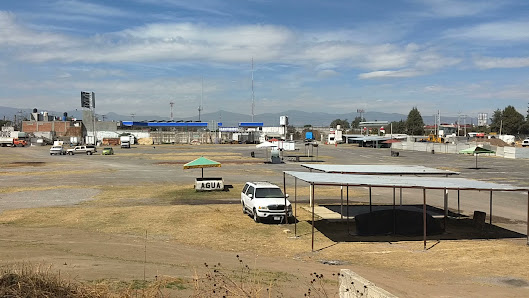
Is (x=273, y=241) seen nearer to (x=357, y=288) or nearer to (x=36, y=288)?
(x=357, y=288)

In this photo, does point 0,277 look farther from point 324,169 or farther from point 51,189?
point 51,189

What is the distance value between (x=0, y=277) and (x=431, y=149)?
3942 inches

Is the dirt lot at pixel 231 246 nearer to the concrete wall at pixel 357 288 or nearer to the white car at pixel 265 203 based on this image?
the white car at pixel 265 203

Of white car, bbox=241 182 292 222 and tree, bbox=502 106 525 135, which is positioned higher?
tree, bbox=502 106 525 135

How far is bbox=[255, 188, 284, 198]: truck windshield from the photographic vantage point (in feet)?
82.0

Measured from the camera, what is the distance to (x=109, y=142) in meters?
140

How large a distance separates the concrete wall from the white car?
46.3 feet

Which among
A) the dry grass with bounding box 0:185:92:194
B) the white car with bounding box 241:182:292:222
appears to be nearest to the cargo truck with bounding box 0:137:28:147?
the dry grass with bounding box 0:185:92:194

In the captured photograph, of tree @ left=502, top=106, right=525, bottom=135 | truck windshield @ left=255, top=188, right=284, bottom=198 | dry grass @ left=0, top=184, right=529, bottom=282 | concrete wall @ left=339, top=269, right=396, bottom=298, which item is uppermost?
tree @ left=502, top=106, right=525, bottom=135

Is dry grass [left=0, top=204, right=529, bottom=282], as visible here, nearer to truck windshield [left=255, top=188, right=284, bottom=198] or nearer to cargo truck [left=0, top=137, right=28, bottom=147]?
truck windshield [left=255, top=188, right=284, bottom=198]

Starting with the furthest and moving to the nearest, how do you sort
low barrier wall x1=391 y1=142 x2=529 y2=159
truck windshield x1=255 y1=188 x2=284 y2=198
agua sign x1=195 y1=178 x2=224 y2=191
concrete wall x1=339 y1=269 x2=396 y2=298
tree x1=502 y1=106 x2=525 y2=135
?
tree x1=502 y1=106 x2=525 y2=135, low barrier wall x1=391 y1=142 x2=529 y2=159, agua sign x1=195 y1=178 x2=224 y2=191, truck windshield x1=255 y1=188 x2=284 y2=198, concrete wall x1=339 y1=269 x2=396 y2=298

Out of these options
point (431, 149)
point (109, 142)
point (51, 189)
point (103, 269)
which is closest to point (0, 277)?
point (103, 269)

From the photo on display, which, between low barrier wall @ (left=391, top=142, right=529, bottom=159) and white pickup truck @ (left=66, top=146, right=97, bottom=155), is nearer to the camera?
low barrier wall @ (left=391, top=142, right=529, bottom=159)

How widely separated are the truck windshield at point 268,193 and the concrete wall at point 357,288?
50.4 ft
